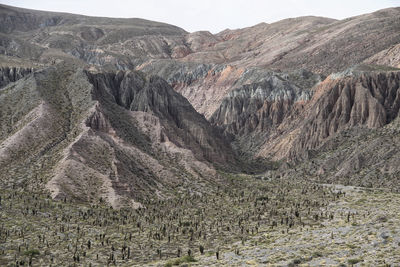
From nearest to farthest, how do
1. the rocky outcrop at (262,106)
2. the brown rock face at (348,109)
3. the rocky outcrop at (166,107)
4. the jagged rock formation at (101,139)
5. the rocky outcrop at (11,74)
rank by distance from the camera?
1. the jagged rock formation at (101,139)
2. the rocky outcrop at (166,107)
3. the brown rock face at (348,109)
4. the rocky outcrop at (11,74)
5. the rocky outcrop at (262,106)

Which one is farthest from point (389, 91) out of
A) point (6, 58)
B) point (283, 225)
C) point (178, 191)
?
point (6, 58)

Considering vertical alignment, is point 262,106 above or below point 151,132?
above

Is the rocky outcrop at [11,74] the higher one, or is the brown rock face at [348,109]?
the rocky outcrop at [11,74]

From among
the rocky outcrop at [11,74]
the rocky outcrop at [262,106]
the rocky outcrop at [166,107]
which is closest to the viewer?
the rocky outcrop at [166,107]

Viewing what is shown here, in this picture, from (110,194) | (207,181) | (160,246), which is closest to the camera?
(160,246)

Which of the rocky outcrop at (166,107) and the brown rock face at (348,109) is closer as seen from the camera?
the rocky outcrop at (166,107)

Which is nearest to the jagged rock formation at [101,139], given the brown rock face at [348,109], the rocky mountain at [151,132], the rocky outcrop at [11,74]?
the rocky mountain at [151,132]

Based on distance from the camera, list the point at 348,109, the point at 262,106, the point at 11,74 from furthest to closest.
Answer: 1. the point at 262,106
2. the point at 11,74
3. the point at 348,109

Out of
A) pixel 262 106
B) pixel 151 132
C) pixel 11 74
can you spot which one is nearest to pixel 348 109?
pixel 262 106

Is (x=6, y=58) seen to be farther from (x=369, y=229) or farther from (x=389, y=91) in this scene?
(x=369, y=229)

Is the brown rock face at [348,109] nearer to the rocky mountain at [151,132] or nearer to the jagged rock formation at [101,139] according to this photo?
the rocky mountain at [151,132]

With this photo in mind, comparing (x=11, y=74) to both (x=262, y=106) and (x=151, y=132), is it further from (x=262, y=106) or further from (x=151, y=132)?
(x=262, y=106)
